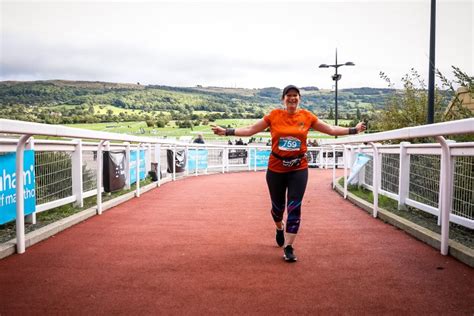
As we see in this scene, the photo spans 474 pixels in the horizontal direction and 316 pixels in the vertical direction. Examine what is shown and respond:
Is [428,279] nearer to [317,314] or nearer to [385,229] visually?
[317,314]

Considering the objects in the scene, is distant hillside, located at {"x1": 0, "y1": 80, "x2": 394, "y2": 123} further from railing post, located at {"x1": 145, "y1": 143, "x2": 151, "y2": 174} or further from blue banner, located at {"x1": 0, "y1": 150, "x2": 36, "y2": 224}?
blue banner, located at {"x1": 0, "y1": 150, "x2": 36, "y2": 224}

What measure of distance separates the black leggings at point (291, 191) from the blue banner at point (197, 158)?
14.9 metres

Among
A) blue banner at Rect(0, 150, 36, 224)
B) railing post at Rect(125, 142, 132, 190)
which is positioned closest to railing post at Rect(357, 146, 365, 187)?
railing post at Rect(125, 142, 132, 190)

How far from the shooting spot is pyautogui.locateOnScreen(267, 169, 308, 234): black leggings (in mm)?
4930

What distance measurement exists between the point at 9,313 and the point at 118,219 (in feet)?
13.7

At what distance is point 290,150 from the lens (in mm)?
4934

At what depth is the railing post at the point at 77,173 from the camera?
7.91 metres

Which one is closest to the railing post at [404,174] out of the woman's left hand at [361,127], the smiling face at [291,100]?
the woman's left hand at [361,127]

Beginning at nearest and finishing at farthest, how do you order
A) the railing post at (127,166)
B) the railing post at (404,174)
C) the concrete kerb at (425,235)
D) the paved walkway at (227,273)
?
the paved walkway at (227,273) → the concrete kerb at (425,235) → the railing post at (404,174) → the railing post at (127,166)

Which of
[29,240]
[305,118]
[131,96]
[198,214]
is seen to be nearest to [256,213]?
[198,214]

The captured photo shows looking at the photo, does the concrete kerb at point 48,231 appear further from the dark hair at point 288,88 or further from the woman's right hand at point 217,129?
the dark hair at point 288,88

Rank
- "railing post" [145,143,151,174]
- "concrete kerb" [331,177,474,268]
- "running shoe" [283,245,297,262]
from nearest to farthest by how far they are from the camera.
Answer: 1. "concrete kerb" [331,177,474,268]
2. "running shoe" [283,245,297,262]
3. "railing post" [145,143,151,174]

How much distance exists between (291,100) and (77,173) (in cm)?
455

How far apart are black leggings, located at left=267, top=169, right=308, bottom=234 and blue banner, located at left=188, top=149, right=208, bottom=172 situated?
14.9 meters
